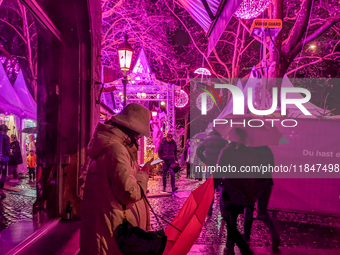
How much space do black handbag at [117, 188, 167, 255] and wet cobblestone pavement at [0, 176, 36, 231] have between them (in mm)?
3780

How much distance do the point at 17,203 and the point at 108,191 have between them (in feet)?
18.7

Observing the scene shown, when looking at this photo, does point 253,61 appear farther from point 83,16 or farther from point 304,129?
point 83,16

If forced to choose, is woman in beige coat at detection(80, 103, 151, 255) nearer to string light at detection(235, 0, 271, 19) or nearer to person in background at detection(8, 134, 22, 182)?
person in background at detection(8, 134, 22, 182)

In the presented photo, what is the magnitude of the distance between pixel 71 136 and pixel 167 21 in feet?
34.3

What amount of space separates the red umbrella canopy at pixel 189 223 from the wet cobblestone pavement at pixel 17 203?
3575mm

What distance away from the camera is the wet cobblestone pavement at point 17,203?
212 inches

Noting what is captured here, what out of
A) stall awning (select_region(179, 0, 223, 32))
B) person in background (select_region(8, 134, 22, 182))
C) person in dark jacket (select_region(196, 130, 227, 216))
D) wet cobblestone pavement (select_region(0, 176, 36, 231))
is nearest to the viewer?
stall awning (select_region(179, 0, 223, 32))

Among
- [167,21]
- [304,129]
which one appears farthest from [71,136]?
[167,21]

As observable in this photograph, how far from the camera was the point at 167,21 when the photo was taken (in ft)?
44.9

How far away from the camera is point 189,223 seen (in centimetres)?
296

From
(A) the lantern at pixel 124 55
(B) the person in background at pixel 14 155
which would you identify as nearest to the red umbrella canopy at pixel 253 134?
(A) the lantern at pixel 124 55

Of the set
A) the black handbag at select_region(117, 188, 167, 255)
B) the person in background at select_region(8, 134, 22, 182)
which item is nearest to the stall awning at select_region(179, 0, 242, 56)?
the black handbag at select_region(117, 188, 167, 255)

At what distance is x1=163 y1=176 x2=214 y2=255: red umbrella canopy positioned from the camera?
111 inches

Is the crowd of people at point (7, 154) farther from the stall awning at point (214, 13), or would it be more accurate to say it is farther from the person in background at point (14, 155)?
the stall awning at point (214, 13)
